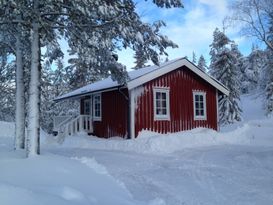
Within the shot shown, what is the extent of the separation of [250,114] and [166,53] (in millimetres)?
46125

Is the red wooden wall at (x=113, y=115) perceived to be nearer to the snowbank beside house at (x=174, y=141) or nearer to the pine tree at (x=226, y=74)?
the snowbank beside house at (x=174, y=141)

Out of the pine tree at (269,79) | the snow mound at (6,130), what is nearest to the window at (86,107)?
the snow mound at (6,130)

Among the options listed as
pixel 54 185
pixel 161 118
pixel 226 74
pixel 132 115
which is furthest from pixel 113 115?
pixel 226 74

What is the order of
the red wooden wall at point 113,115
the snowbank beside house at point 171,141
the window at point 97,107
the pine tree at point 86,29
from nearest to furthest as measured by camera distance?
the pine tree at point 86,29, the snowbank beside house at point 171,141, the red wooden wall at point 113,115, the window at point 97,107

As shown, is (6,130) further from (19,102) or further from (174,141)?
(174,141)

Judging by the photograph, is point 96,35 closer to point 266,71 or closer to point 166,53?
point 166,53

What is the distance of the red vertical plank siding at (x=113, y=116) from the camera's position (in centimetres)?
1914

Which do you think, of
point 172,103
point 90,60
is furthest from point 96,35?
point 172,103

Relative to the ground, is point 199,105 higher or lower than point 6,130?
higher

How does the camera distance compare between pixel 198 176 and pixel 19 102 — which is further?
pixel 19 102

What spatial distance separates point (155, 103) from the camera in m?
19.1

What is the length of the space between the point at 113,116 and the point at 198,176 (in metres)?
11.0

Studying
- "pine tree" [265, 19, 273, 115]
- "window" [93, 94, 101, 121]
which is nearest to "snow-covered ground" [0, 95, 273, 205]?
"window" [93, 94, 101, 121]

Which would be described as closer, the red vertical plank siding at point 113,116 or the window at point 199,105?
the red vertical plank siding at point 113,116
